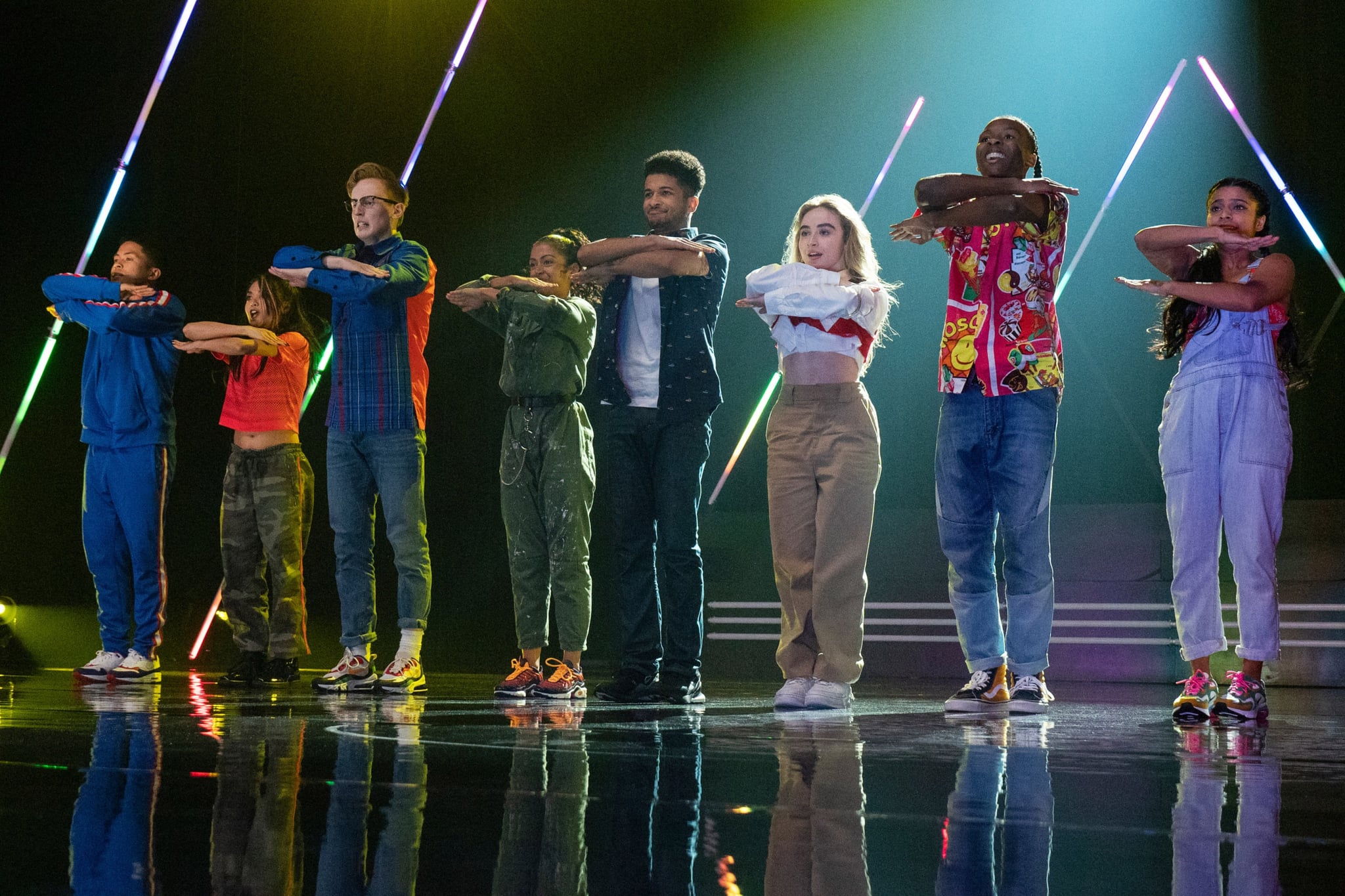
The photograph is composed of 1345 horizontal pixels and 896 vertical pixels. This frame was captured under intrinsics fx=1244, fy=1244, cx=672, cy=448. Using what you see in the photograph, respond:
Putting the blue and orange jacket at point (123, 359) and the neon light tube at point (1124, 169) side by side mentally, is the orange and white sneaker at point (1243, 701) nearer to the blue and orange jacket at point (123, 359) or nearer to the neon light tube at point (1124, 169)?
the neon light tube at point (1124, 169)

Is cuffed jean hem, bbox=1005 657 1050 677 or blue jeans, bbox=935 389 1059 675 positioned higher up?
blue jeans, bbox=935 389 1059 675

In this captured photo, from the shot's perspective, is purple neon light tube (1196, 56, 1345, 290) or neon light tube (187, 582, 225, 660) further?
neon light tube (187, 582, 225, 660)

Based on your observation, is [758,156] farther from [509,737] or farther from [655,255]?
[509,737]

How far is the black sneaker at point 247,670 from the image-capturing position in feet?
11.7

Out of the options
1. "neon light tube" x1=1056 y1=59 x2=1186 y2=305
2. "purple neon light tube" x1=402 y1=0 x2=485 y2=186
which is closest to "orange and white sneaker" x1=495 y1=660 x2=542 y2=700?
"neon light tube" x1=1056 y1=59 x2=1186 y2=305

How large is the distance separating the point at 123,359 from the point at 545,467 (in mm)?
1612

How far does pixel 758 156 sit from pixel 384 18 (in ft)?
5.18

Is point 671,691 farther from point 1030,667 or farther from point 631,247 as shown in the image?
point 631,247

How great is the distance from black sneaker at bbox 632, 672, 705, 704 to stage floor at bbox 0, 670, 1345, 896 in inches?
24.4

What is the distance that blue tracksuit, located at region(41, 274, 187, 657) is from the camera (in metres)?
3.75

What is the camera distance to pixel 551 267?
3.20 m

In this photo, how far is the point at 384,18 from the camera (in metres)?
4.88

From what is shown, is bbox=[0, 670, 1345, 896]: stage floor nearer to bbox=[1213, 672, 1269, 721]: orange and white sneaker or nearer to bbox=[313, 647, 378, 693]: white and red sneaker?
bbox=[1213, 672, 1269, 721]: orange and white sneaker

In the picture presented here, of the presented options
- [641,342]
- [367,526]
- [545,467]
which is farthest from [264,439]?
[641,342]
